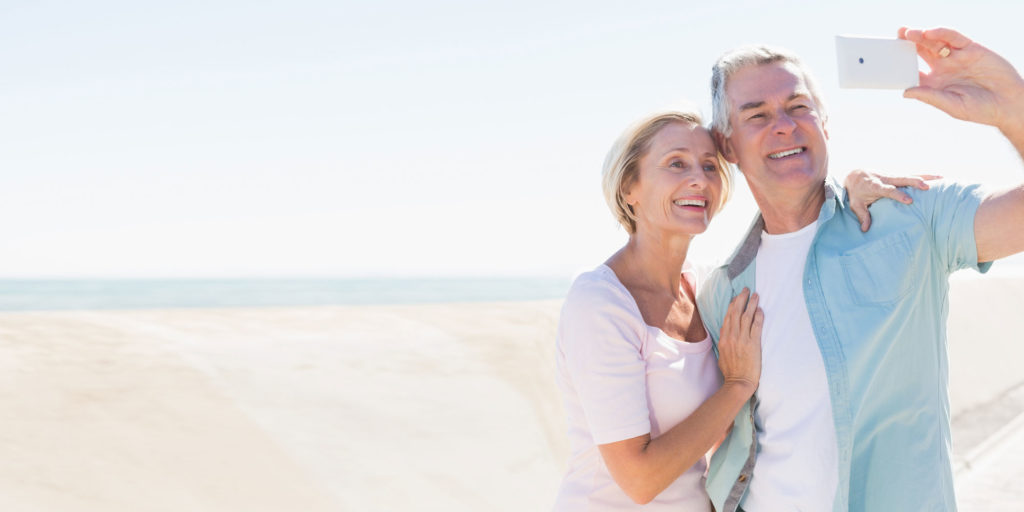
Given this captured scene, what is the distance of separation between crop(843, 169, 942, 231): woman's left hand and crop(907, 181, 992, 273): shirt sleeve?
35 mm

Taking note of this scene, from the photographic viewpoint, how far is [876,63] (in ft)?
7.17

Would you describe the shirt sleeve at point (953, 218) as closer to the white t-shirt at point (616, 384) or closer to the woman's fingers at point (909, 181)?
the woman's fingers at point (909, 181)

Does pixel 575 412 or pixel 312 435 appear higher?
pixel 575 412

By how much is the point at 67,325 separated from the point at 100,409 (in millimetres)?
2401

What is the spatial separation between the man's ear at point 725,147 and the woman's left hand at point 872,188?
37cm

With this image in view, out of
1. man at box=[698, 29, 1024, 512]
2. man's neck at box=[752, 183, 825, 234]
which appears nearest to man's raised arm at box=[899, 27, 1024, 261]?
man at box=[698, 29, 1024, 512]

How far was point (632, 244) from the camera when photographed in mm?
2703

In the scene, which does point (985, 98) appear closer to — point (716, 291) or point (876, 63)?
point (876, 63)

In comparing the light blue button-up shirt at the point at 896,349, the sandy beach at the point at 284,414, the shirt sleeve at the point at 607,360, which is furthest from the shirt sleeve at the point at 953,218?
the sandy beach at the point at 284,414

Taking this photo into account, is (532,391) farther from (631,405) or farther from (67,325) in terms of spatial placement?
(631,405)

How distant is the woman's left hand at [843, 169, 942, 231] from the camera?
2258 mm

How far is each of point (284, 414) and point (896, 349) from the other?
6064 millimetres

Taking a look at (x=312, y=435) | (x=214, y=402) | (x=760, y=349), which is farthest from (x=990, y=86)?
(x=214, y=402)

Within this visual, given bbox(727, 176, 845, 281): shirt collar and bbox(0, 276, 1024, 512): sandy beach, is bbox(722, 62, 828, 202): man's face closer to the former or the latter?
bbox(727, 176, 845, 281): shirt collar
